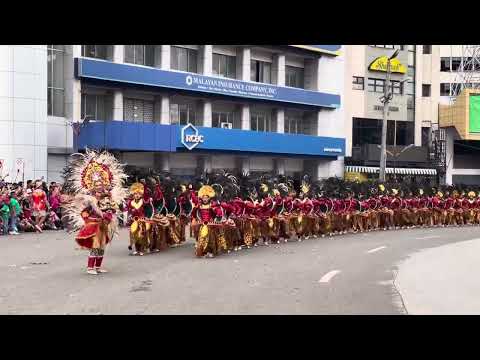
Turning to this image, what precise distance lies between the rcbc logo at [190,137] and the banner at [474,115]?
76.5ft

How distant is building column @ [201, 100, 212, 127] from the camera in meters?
44.1

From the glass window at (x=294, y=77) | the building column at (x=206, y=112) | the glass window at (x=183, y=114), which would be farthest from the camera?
the glass window at (x=294, y=77)

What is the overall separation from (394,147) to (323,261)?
131 feet

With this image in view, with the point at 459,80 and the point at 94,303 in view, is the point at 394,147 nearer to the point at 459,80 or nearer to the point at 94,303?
the point at 459,80

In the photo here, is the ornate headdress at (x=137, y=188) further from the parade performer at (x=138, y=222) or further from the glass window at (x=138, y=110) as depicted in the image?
the glass window at (x=138, y=110)

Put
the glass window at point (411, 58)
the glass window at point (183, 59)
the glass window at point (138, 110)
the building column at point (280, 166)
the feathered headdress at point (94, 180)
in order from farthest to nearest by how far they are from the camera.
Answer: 1. the glass window at point (411, 58)
2. the building column at point (280, 166)
3. the glass window at point (183, 59)
4. the glass window at point (138, 110)
5. the feathered headdress at point (94, 180)

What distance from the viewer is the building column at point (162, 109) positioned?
4162cm

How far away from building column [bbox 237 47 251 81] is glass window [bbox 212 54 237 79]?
0.65 m

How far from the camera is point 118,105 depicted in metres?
39.4

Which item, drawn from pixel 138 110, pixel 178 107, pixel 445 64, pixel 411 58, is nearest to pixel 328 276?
pixel 138 110

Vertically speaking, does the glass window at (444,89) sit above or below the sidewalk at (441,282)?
above

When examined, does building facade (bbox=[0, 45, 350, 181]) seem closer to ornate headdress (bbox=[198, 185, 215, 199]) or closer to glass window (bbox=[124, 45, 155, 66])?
glass window (bbox=[124, 45, 155, 66])

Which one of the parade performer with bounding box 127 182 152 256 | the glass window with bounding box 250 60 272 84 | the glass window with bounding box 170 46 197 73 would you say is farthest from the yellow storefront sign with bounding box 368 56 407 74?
the parade performer with bounding box 127 182 152 256

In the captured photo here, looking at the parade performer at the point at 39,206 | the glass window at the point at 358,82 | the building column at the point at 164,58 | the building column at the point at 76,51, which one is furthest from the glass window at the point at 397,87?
the parade performer at the point at 39,206
